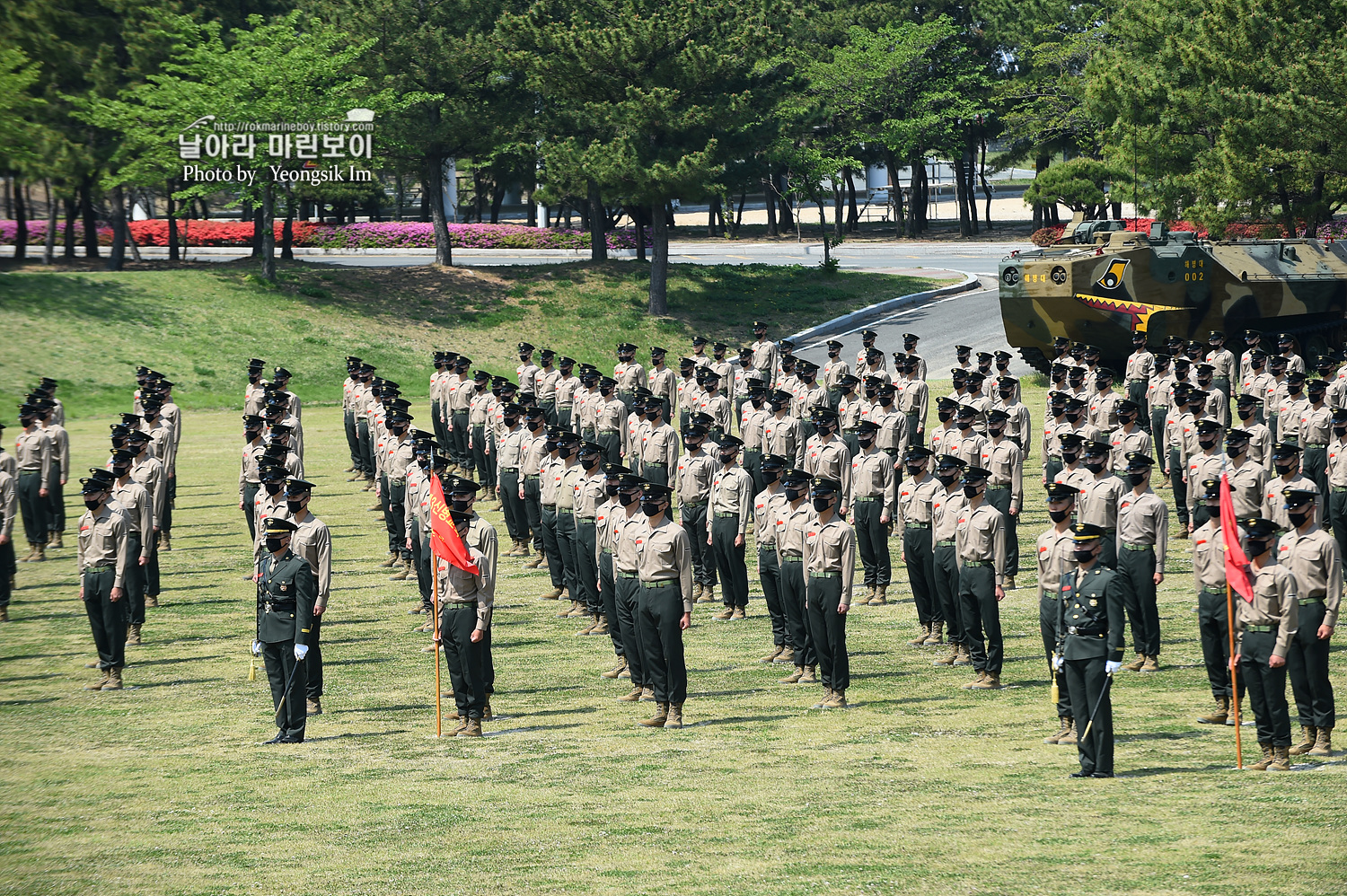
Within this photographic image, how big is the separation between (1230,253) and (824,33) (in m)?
42.4

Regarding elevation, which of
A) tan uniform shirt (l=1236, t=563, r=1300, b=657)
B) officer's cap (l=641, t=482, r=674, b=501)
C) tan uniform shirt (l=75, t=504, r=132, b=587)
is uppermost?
officer's cap (l=641, t=482, r=674, b=501)

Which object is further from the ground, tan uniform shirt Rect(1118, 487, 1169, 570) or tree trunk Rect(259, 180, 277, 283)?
tree trunk Rect(259, 180, 277, 283)

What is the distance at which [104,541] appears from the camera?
13.7 m

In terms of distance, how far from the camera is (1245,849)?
821 centimetres

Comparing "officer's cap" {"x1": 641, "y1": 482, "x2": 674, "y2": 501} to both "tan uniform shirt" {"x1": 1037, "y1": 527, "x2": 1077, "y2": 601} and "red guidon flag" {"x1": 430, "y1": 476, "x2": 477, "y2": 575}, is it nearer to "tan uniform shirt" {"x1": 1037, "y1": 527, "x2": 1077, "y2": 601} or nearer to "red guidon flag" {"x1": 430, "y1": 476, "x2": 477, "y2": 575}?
"red guidon flag" {"x1": 430, "y1": 476, "x2": 477, "y2": 575}

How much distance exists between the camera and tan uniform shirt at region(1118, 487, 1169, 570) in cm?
1326

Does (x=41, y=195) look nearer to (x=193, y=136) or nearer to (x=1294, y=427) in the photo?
(x=193, y=136)

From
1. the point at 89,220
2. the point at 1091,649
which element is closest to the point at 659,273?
the point at 89,220

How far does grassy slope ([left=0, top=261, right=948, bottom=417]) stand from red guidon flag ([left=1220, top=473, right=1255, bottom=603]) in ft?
93.9

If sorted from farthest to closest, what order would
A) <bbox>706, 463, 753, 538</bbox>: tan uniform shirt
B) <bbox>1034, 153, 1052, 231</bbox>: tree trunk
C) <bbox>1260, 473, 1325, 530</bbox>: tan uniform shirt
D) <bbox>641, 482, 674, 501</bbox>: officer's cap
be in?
<bbox>1034, 153, 1052, 231</bbox>: tree trunk, <bbox>706, 463, 753, 538</bbox>: tan uniform shirt, <bbox>1260, 473, 1325, 530</bbox>: tan uniform shirt, <bbox>641, 482, 674, 501</bbox>: officer's cap

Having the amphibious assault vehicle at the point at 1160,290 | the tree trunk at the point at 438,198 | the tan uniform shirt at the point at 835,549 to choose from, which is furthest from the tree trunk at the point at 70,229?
the tan uniform shirt at the point at 835,549

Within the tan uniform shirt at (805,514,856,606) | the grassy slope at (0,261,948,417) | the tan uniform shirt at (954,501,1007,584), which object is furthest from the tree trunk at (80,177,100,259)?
the tan uniform shirt at (954,501,1007,584)

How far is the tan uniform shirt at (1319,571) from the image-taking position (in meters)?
10.5

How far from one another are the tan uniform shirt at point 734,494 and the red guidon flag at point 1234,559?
Result: 5.71 meters
